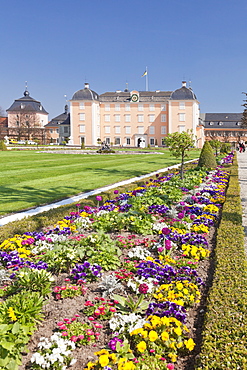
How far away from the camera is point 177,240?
15.3 feet

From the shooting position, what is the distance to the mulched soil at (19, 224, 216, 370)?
7.64 feet

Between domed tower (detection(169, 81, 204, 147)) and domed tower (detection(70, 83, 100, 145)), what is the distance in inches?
508

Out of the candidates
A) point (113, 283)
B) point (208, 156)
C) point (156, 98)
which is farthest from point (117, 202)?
point (156, 98)

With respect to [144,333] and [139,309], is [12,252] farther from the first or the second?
[144,333]

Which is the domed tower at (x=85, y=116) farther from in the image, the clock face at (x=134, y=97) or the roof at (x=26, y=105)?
the roof at (x=26, y=105)

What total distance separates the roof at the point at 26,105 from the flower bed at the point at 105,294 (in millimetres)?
79009

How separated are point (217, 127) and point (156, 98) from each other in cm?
2774

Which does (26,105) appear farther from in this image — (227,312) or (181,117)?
(227,312)

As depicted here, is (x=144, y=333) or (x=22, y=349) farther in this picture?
(x=144, y=333)

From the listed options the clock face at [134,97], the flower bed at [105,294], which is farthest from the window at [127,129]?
the flower bed at [105,294]

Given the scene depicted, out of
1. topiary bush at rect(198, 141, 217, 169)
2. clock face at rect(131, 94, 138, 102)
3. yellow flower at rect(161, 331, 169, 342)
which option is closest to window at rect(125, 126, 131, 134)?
clock face at rect(131, 94, 138, 102)

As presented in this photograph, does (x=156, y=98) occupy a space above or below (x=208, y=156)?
above

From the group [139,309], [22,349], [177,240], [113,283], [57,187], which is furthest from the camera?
[57,187]

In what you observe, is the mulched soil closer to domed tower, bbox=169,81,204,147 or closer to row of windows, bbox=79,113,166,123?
domed tower, bbox=169,81,204,147
